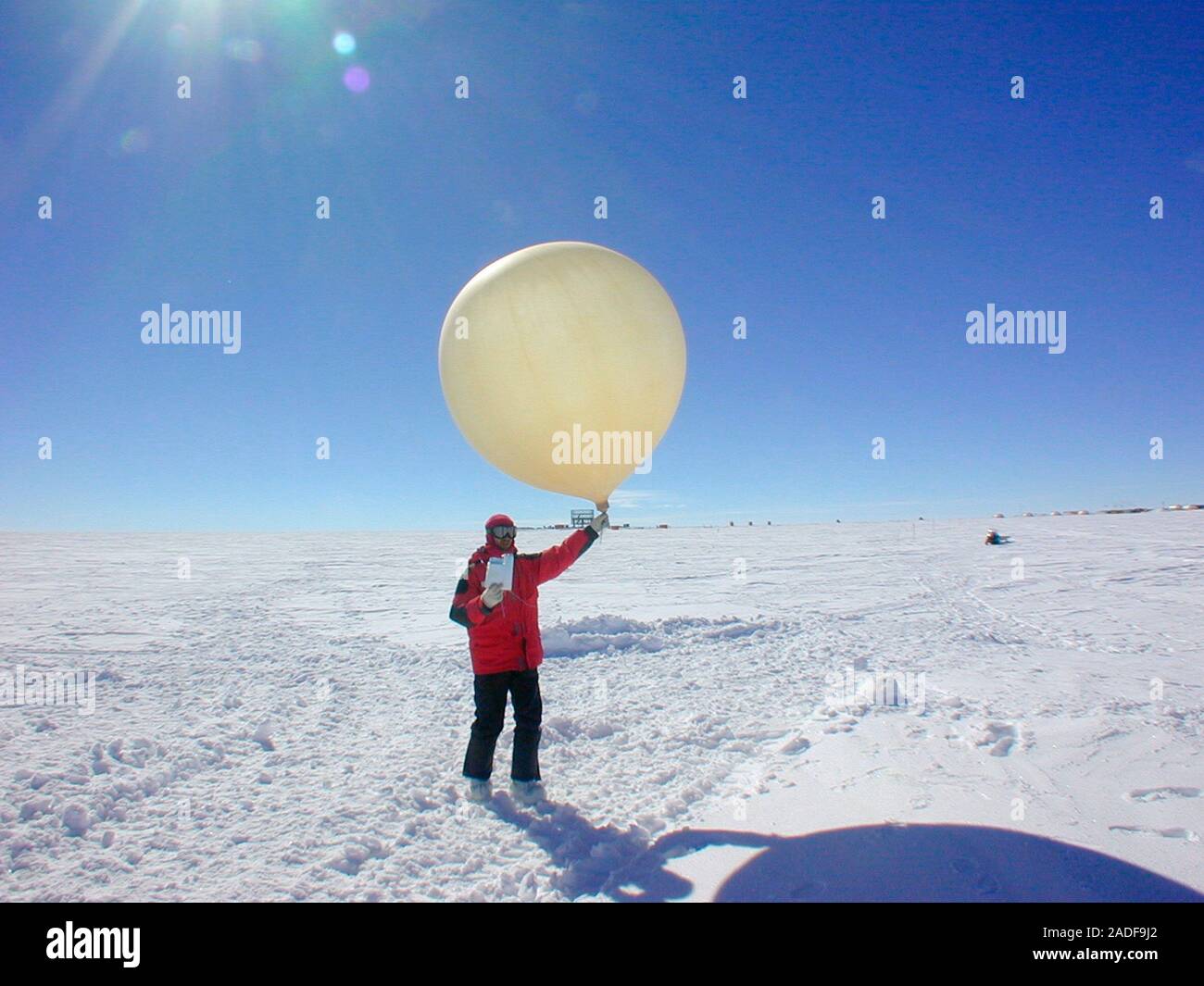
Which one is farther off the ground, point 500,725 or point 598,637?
point 500,725

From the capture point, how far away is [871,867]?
2840 millimetres

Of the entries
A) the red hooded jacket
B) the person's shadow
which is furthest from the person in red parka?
the person's shadow

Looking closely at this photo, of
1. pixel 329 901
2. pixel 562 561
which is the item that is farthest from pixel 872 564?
pixel 329 901

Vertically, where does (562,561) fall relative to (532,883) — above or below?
above

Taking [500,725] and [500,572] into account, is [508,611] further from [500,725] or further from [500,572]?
[500,725]

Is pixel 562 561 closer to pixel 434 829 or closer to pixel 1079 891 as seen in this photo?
pixel 434 829

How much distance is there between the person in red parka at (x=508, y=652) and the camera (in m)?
3.71

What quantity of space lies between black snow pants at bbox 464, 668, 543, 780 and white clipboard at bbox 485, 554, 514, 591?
1.96ft

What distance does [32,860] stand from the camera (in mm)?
3072

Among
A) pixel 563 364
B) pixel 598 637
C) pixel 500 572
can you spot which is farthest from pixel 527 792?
pixel 598 637

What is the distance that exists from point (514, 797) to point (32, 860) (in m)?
2.32

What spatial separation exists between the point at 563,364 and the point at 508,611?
1450 mm
